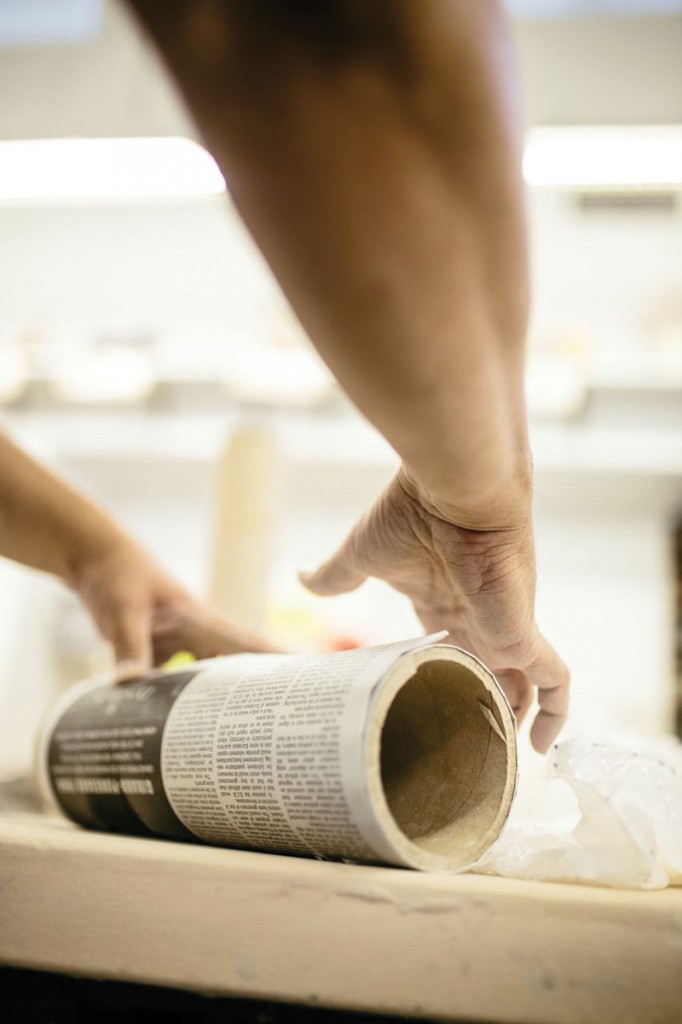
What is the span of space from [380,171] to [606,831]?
316mm

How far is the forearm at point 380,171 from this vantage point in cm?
21

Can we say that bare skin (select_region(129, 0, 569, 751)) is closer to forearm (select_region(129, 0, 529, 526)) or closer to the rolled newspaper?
forearm (select_region(129, 0, 529, 526))

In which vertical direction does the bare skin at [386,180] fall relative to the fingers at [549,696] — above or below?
above

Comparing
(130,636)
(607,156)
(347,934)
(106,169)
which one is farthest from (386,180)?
(106,169)

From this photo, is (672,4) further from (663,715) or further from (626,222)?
(663,715)

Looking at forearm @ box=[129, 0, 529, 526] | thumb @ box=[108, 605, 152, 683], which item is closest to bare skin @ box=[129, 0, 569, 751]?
forearm @ box=[129, 0, 529, 526]

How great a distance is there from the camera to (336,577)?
543 mm

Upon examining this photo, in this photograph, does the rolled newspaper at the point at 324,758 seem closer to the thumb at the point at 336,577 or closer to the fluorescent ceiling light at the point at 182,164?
the thumb at the point at 336,577

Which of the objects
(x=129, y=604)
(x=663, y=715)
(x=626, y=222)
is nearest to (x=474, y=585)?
(x=129, y=604)

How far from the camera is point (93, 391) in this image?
2059 millimetres

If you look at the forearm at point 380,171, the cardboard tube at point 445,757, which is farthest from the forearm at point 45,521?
the forearm at point 380,171

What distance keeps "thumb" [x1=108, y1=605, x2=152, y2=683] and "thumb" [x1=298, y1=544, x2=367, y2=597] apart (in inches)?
7.5

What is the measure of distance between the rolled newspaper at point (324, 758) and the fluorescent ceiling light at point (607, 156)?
3.42ft

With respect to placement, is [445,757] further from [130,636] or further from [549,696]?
[130,636]
